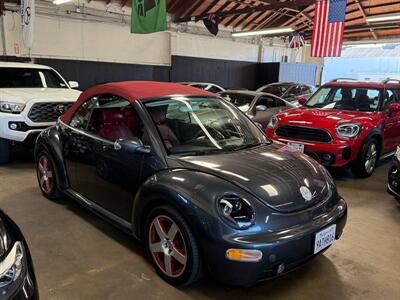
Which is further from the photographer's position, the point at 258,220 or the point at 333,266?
the point at 333,266

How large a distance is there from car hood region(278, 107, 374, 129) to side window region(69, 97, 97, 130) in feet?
10.1

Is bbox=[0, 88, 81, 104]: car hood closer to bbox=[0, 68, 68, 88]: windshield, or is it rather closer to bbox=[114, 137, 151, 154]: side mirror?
bbox=[0, 68, 68, 88]: windshield

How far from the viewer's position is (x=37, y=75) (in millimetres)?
6512

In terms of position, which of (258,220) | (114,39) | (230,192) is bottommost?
(258,220)

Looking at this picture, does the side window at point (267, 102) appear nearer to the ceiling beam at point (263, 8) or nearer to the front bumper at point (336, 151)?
the front bumper at point (336, 151)

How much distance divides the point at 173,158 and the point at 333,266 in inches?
61.9

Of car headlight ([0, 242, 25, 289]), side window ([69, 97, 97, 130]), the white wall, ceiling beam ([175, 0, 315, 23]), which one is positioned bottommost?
car headlight ([0, 242, 25, 289])

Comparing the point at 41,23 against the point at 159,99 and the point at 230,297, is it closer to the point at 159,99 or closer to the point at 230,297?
the point at 159,99

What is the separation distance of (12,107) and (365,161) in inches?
211

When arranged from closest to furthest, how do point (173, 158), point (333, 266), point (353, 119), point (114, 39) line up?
1. point (173, 158)
2. point (333, 266)
3. point (353, 119)
4. point (114, 39)

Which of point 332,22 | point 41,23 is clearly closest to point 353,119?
point 332,22

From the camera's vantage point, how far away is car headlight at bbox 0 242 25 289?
57.8 inches

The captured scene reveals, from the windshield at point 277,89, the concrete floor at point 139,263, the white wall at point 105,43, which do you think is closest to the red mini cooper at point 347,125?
the concrete floor at point 139,263

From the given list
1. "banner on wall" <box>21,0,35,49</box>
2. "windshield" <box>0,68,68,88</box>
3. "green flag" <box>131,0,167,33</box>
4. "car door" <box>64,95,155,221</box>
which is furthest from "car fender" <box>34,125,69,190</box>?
"banner on wall" <box>21,0,35,49</box>
